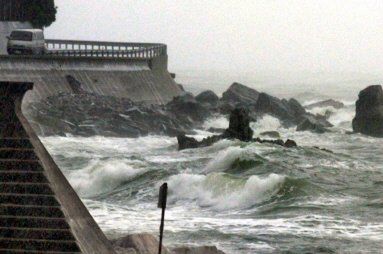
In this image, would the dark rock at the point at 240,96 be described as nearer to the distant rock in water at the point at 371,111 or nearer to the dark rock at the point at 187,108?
the dark rock at the point at 187,108

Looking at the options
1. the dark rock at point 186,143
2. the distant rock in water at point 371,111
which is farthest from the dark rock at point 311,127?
the dark rock at point 186,143

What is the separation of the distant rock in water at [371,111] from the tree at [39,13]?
75.9 feet

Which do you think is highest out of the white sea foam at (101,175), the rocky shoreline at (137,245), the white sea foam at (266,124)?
the rocky shoreline at (137,245)

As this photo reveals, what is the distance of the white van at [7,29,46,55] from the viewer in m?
52.0

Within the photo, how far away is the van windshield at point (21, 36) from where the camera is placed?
172ft

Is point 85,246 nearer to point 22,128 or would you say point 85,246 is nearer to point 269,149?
point 22,128

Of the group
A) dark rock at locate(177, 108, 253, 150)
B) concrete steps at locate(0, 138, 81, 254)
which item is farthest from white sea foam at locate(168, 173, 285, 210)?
concrete steps at locate(0, 138, 81, 254)

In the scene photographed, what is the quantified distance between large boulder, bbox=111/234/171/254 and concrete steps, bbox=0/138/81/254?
2.18 m

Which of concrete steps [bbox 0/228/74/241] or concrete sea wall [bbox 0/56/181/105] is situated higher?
concrete steps [bbox 0/228/74/241]

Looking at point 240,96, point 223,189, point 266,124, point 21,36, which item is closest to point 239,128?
point 223,189

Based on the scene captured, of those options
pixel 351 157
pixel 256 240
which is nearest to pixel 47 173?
pixel 256 240

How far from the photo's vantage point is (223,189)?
28281 mm

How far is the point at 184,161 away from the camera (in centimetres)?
3597

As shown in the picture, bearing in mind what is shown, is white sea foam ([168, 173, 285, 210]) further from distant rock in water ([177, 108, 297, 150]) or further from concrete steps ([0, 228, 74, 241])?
concrete steps ([0, 228, 74, 241])
